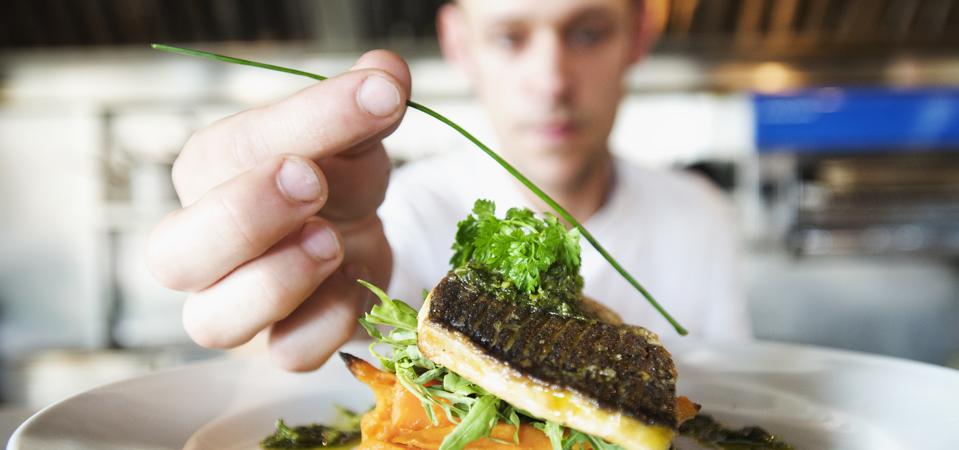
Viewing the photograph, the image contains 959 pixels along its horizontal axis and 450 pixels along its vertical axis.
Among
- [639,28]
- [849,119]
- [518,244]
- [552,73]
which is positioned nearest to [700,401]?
[518,244]

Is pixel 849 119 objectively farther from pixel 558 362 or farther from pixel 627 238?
pixel 558 362

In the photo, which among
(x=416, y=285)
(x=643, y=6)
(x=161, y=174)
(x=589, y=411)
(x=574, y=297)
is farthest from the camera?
(x=161, y=174)

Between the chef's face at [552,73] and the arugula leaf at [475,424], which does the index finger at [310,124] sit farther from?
the chef's face at [552,73]

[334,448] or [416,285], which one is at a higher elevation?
[416,285]

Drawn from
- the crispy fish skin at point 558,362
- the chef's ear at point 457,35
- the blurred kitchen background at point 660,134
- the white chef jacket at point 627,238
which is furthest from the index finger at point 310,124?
the blurred kitchen background at point 660,134

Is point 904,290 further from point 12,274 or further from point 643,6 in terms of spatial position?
point 12,274

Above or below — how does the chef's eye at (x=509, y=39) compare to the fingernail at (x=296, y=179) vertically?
above

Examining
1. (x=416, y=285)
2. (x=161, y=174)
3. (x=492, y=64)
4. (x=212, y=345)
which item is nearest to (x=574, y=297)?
→ (x=212, y=345)

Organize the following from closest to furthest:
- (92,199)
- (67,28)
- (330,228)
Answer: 1. (330,228)
2. (67,28)
3. (92,199)
